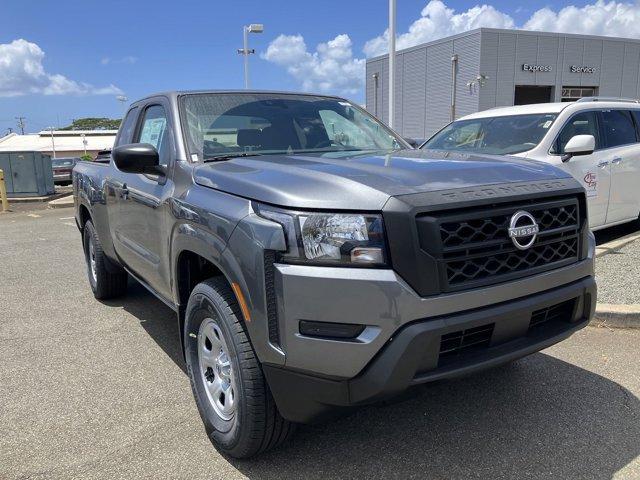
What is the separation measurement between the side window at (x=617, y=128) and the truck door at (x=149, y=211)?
5.33 m

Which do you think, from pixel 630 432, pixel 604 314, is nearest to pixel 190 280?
pixel 630 432

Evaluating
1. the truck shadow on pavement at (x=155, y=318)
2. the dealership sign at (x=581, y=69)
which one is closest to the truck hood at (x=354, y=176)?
the truck shadow on pavement at (x=155, y=318)

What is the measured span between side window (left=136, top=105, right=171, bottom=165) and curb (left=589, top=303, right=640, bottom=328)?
11.4 feet

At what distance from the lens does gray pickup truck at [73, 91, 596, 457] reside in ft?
7.05

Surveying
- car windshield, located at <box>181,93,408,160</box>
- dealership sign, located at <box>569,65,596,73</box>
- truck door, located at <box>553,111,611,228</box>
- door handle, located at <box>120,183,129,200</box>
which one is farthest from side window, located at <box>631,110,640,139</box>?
dealership sign, located at <box>569,65,596,73</box>

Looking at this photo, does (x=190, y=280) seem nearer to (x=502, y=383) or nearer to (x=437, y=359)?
(x=437, y=359)

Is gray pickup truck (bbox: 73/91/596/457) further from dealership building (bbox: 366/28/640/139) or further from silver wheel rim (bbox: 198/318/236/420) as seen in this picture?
dealership building (bbox: 366/28/640/139)

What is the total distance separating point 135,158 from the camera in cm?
315

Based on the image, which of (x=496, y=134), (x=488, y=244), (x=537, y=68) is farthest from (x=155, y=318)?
(x=537, y=68)

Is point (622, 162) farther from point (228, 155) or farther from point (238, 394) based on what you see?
point (238, 394)

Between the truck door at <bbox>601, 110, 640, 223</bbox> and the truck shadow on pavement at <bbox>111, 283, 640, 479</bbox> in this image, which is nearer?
the truck shadow on pavement at <bbox>111, 283, 640, 479</bbox>

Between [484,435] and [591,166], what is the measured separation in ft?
14.5

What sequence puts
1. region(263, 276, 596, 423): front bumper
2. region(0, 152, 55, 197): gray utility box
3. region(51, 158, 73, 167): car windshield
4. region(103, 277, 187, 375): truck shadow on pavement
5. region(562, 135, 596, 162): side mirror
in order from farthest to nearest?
1. region(51, 158, 73, 167): car windshield
2. region(0, 152, 55, 197): gray utility box
3. region(562, 135, 596, 162): side mirror
4. region(103, 277, 187, 375): truck shadow on pavement
5. region(263, 276, 596, 423): front bumper

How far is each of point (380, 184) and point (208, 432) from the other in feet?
A: 5.23
